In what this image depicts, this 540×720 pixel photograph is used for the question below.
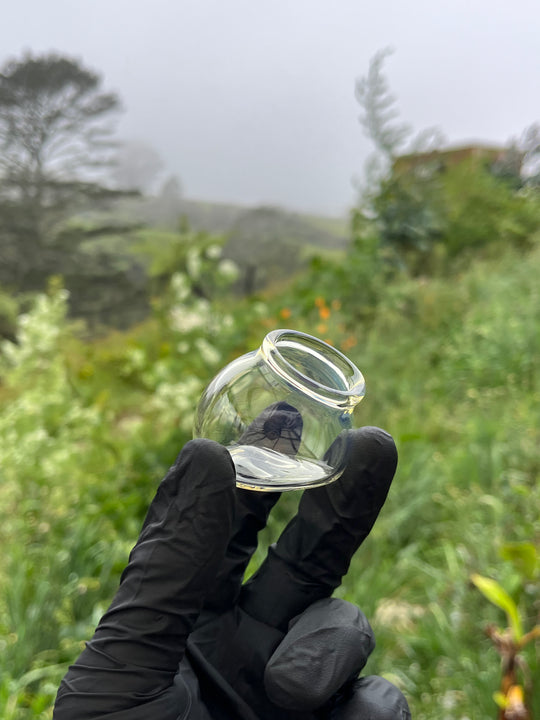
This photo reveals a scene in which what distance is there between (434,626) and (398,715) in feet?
4.03

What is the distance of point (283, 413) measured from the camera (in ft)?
2.83

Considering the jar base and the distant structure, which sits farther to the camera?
the distant structure

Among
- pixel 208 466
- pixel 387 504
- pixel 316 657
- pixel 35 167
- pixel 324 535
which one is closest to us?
pixel 208 466

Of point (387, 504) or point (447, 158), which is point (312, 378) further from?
point (447, 158)

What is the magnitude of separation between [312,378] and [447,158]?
25.8 ft

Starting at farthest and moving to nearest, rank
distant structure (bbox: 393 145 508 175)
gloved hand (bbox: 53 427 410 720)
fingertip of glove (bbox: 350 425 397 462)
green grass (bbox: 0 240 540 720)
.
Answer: distant structure (bbox: 393 145 508 175) < green grass (bbox: 0 240 540 720) < fingertip of glove (bbox: 350 425 397 462) < gloved hand (bbox: 53 427 410 720)

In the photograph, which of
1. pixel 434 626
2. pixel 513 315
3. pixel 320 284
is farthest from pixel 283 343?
pixel 320 284

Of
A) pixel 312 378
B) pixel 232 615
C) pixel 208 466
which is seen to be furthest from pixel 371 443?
pixel 232 615

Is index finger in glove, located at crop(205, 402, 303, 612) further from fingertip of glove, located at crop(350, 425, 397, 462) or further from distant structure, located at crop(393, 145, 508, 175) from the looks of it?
distant structure, located at crop(393, 145, 508, 175)

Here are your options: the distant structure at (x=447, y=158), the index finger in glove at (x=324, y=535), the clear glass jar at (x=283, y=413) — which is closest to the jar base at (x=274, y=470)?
the clear glass jar at (x=283, y=413)

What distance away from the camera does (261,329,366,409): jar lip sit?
2.71ft

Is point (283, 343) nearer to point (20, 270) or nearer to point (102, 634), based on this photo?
point (102, 634)

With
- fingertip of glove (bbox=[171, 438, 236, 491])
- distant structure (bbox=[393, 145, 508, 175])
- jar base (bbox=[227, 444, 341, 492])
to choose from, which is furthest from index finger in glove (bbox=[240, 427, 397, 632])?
distant structure (bbox=[393, 145, 508, 175])

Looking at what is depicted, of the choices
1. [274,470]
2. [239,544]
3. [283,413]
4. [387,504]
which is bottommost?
[387,504]
